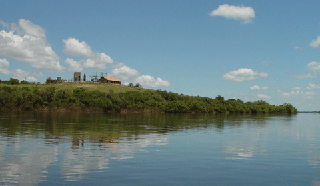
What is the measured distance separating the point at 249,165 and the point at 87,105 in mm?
135407

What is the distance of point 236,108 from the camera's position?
19725cm

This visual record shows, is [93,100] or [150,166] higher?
[93,100]

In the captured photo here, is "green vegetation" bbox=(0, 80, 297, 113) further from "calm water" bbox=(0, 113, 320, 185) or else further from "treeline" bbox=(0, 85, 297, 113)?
"calm water" bbox=(0, 113, 320, 185)

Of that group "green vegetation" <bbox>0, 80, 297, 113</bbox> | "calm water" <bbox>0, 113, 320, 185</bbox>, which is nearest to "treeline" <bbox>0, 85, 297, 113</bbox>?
"green vegetation" <bbox>0, 80, 297, 113</bbox>

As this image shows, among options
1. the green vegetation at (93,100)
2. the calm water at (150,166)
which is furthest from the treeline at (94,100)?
the calm water at (150,166)

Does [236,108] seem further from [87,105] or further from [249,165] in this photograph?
[249,165]

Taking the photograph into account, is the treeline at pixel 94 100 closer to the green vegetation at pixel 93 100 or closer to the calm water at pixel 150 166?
the green vegetation at pixel 93 100

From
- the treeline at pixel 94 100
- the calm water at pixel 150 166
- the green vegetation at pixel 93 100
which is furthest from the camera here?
the green vegetation at pixel 93 100

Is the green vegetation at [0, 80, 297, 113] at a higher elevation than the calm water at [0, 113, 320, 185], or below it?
higher

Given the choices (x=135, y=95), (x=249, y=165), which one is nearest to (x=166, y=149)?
(x=249, y=165)

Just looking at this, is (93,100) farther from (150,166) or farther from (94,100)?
(150,166)

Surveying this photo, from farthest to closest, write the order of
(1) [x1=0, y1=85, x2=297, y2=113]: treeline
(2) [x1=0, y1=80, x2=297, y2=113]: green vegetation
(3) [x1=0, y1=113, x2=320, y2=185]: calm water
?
(2) [x1=0, y1=80, x2=297, y2=113]: green vegetation → (1) [x1=0, y1=85, x2=297, y2=113]: treeline → (3) [x1=0, y1=113, x2=320, y2=185]: calm water

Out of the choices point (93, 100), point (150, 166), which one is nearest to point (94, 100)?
point (93, 100)

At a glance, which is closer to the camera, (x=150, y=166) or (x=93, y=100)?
(x=150, y=166)
